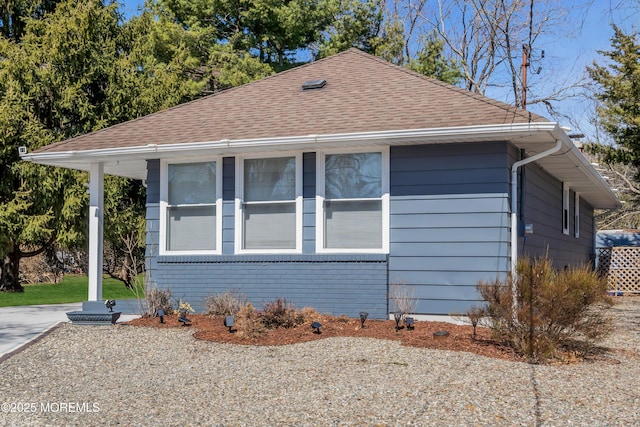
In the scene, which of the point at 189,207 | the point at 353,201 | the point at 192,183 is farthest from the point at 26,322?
the point at 353,201

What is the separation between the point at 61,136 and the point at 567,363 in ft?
46.9

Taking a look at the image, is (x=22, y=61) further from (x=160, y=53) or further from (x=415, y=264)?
(x=415, y=264)

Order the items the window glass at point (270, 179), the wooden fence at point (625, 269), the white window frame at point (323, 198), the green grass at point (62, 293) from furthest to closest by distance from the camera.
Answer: the wooden fence at point (625, 269)
the green grass at point (62, 293)
the window glass at point (270, 179)
the white window frame at point (323, 198)

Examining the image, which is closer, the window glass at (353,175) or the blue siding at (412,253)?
the blue siding at (412,253)

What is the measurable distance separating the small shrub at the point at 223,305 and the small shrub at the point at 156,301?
2.04 feet

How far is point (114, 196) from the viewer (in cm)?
1728

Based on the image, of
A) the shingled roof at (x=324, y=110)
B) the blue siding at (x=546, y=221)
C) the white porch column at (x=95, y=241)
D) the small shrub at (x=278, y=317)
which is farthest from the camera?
the blue siding at (x=546, y=221)

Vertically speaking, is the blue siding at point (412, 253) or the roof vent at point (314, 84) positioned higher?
the roof vent at point (314, 84)

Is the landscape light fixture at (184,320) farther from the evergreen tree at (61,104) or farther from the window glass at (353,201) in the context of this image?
the evergreen tree at (61,104)

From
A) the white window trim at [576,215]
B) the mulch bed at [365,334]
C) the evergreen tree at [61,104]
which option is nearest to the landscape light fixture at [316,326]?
the mulch bed at [365,334]

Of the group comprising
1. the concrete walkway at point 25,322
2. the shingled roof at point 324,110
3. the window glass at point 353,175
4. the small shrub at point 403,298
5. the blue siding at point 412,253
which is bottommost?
the concrete walkway at point 25,322

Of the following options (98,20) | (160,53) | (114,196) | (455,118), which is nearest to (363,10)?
(160,53)

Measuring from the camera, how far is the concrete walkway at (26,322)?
27.4 ft

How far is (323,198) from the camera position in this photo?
33.0 feet
